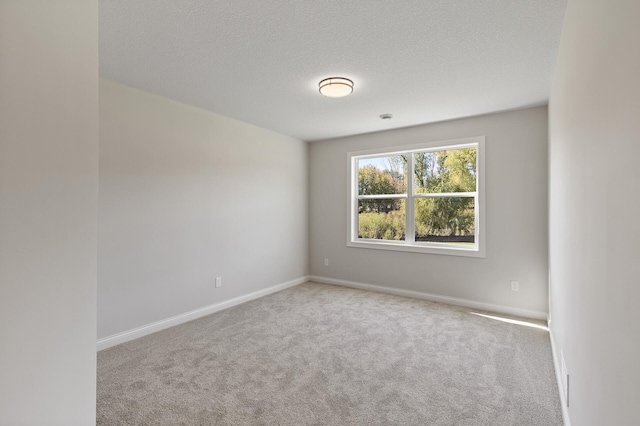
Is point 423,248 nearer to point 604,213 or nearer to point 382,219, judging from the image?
point 382,219

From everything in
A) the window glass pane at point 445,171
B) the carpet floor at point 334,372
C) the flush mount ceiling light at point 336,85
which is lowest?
the carpet floor at point 334,372

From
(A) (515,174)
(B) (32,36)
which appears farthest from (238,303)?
(A) (515,174)

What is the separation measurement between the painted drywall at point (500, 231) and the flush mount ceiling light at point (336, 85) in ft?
Answer: 6.44

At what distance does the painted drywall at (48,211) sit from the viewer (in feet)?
3.76

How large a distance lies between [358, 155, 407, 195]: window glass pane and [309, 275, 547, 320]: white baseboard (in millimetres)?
1504

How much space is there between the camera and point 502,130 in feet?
12.7

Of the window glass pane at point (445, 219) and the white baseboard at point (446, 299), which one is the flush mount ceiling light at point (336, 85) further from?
the white baseboard at point (446, 299)

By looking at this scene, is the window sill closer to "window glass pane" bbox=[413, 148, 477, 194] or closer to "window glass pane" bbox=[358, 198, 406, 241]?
"window glass pane" bbox=[358, 198, 406, 241]

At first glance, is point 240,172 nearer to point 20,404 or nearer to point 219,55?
point 219,55

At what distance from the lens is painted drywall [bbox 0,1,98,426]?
3.76 feet

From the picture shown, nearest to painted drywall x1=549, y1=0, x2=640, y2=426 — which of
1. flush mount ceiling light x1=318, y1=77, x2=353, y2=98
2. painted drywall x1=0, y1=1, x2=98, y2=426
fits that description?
flush mount ceiling light x1=318, y1=77, x2=353, y2=98

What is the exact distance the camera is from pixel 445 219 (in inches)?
174

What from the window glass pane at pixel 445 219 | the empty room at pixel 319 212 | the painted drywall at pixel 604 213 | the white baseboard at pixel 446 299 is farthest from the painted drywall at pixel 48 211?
the window glass pane at pixel 445 219

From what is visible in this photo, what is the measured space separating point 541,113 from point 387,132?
1923 millimetres
